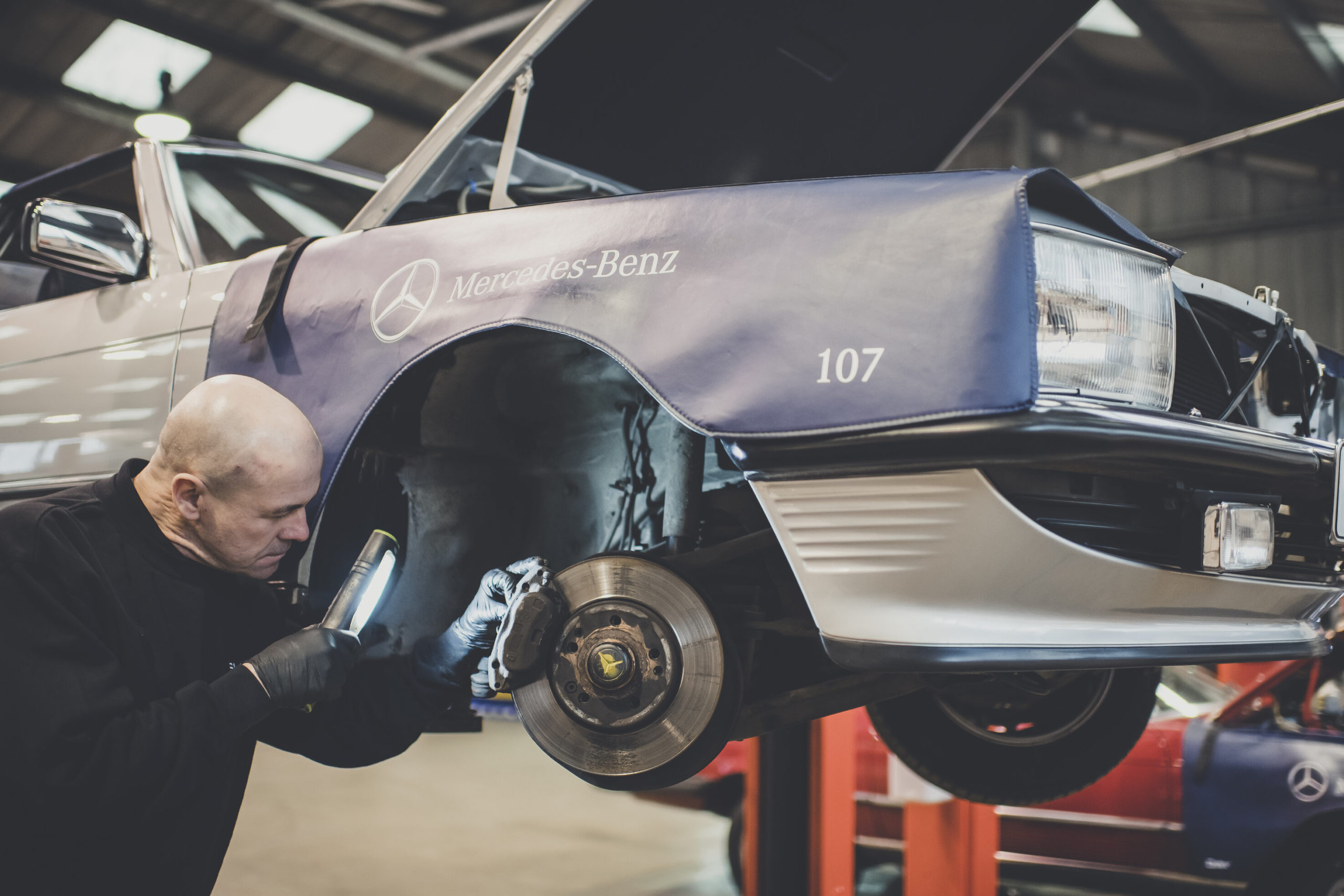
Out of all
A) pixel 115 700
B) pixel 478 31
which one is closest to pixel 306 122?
pixel 478 31

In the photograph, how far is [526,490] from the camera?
6.88 ft

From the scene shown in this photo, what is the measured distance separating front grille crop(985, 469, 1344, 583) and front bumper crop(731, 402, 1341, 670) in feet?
0.08

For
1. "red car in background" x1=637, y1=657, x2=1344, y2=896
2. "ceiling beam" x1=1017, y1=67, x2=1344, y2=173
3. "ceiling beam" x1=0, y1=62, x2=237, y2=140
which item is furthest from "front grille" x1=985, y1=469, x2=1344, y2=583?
"ceiling beam" x1=0, y1=62, x2=237, y2=140

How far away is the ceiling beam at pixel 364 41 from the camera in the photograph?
951cm

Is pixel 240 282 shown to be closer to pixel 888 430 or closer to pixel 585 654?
pixel 585 654

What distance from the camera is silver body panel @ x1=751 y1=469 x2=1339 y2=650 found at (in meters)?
1.26

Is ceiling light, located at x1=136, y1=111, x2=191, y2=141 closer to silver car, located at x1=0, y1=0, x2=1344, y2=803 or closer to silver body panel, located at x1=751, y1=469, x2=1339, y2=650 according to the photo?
silver car, located at x1=0, y1=0, x2=1344, y2=803

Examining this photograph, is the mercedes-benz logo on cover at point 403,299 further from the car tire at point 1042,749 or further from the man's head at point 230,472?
the car tire at point 1042,749

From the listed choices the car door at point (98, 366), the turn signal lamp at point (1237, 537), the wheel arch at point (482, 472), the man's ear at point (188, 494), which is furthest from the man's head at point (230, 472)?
the turn signal lamp at point (1237, 537)

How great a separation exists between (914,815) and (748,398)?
84.0 inches

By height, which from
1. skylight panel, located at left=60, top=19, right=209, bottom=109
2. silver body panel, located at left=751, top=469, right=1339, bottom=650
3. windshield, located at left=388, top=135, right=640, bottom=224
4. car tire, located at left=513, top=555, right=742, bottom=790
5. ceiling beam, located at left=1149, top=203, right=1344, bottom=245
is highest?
skylight panel, located at left=60, top=19, right=209, bottom=109

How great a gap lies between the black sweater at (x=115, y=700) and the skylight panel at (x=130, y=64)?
31.9ft

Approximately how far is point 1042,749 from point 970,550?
4.36 feet

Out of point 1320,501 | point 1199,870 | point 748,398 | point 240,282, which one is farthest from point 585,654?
point 1199,870
